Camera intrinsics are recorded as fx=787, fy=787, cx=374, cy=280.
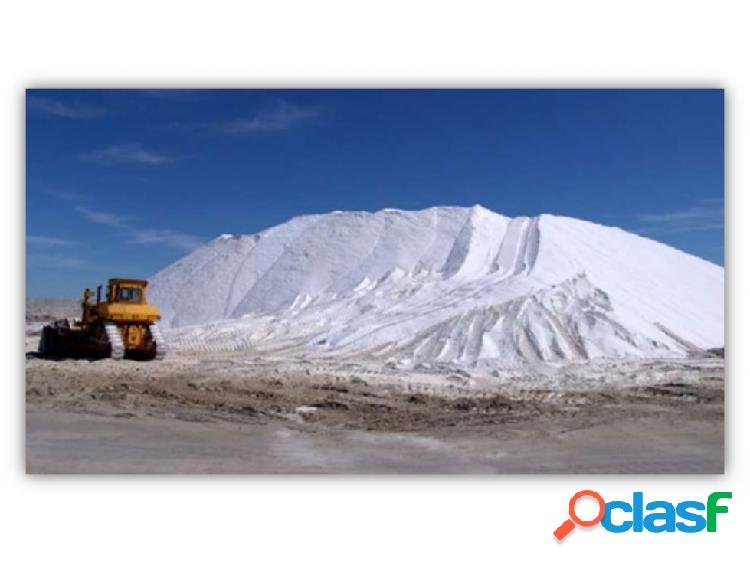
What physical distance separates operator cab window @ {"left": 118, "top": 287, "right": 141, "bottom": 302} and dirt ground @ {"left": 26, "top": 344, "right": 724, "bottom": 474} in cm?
88

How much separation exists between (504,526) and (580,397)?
304cm

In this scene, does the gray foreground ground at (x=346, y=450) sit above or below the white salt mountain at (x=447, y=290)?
below

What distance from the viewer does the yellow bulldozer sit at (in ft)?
35.6

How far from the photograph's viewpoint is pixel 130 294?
35.7 feet

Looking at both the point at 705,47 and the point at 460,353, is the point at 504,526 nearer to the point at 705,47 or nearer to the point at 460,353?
the point at 705,47

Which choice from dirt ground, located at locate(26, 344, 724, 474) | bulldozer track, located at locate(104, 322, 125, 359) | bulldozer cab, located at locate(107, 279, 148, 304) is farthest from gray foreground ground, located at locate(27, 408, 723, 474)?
bulldozer track, located at locate(104, 322, 125, 359)

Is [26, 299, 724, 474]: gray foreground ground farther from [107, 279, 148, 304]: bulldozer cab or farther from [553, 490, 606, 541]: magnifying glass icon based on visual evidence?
[107, 279, 148, 304]: bulldozer cab

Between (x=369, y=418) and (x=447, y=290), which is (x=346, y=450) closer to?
(x=369, y=418)

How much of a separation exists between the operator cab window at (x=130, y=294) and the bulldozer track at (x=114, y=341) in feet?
1.51

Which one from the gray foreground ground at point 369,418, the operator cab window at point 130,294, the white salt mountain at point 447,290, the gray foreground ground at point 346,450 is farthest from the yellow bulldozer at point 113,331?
the gray foreground ground at point 346,450

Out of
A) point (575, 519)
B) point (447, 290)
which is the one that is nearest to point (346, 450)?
point (575, 519)

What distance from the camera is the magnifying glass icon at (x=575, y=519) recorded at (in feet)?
19.8

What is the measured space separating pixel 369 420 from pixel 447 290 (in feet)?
22.7

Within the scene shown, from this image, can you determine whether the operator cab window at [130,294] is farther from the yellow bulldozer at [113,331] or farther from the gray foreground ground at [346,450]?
the gray foreground ground at [346,450]
